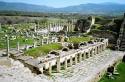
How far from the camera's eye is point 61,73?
32906 mm

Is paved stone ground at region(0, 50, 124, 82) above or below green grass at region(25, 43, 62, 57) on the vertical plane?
below

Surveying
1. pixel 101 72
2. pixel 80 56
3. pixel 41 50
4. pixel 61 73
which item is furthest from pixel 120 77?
pixel 41 50

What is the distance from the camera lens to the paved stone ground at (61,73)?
1084 inches

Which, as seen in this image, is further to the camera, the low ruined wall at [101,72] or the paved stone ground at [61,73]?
the low ruined wall at [101,72]

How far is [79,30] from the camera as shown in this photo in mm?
72938

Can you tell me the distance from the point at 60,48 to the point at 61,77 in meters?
10.4

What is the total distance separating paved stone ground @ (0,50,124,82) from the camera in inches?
1084

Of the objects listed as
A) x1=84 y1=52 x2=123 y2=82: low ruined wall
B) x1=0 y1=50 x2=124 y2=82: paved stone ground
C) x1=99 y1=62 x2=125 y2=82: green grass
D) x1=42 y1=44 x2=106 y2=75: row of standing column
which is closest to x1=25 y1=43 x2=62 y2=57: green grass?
x1=42 y1=44 x2=106 y2=75: row of standing column

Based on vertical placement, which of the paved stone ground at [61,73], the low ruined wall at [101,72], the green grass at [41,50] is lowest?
the low ruined wall at [101,72]

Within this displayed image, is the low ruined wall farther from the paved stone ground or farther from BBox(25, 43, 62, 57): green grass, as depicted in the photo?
BBox(25, 43, 62, 57): green grass

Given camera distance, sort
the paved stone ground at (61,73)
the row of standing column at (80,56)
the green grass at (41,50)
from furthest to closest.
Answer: the green grass at (41,50) < the row of standing column at (80,56) < the paved stone ground at (61,73)

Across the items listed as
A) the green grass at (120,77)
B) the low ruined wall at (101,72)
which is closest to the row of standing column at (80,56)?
the low ruined wall at (101,72)

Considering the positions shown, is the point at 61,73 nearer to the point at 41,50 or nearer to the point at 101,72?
the point at 101,72

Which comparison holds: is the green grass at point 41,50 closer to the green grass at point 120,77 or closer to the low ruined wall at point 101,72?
the low ruined wall at point 101,72
